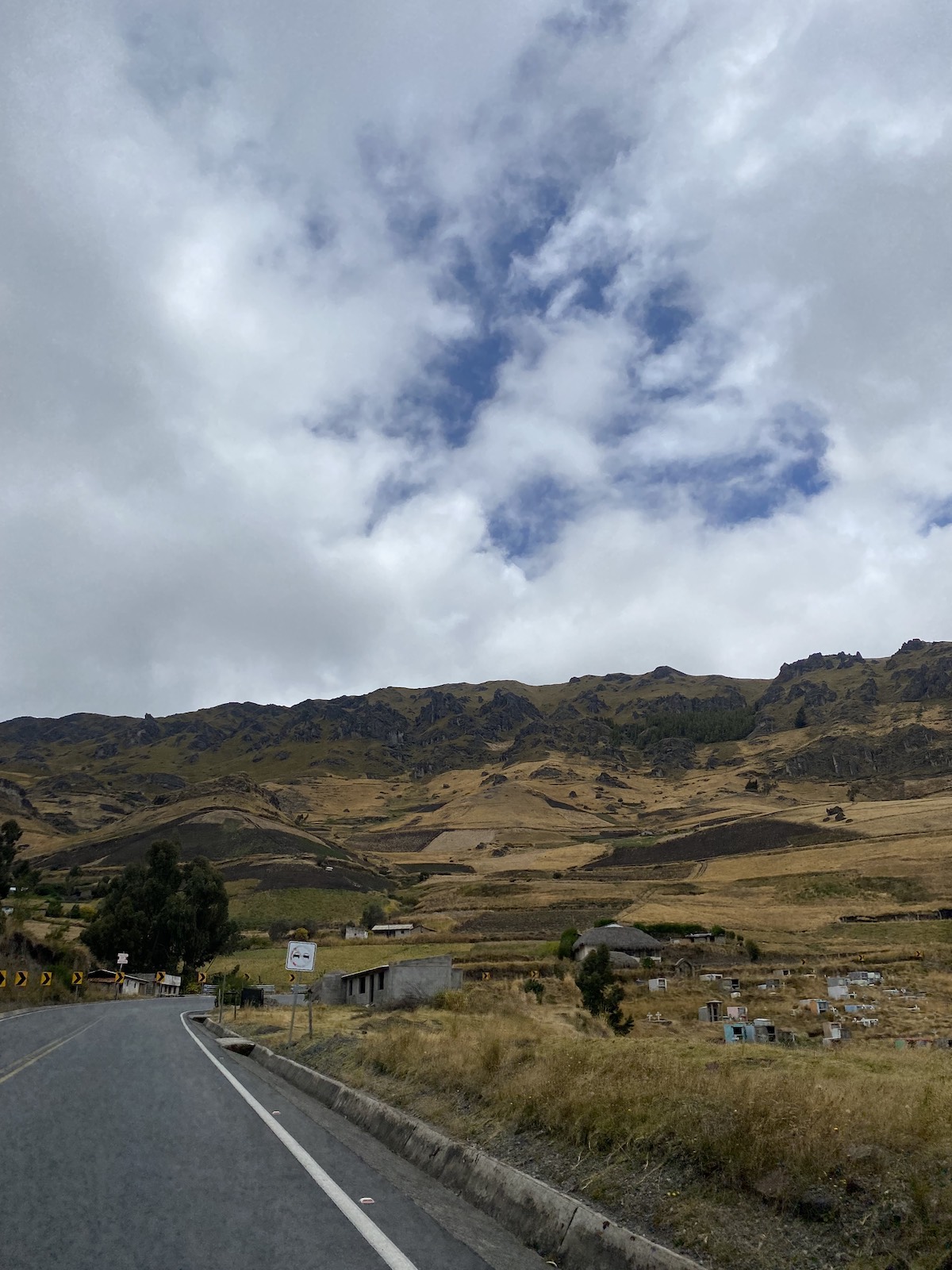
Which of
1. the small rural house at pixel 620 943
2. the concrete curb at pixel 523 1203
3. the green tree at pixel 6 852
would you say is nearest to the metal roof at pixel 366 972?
the small rural house at pixel 620 943

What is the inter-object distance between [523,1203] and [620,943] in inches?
2695

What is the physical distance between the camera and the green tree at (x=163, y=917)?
243 feet

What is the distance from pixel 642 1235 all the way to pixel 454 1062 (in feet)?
23.1

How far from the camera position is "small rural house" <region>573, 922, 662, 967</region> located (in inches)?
2709

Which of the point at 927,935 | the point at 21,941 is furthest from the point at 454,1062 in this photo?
the point at 927,935

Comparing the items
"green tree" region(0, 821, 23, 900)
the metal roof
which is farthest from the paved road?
"green tree" region(0, 821, 23, 900)

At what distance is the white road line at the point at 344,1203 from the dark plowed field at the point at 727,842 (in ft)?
454

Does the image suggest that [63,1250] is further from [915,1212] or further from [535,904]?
[535,904]

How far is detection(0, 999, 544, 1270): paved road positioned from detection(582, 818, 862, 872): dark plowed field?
137934mm

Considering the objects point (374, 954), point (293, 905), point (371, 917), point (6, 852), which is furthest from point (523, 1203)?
point (293, 905)

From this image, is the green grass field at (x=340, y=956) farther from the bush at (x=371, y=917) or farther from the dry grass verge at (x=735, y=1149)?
the dry grass verge at (x=735, y=1149)

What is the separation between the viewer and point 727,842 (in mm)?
151875

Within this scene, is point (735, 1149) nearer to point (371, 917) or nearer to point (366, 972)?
point (366, 972)

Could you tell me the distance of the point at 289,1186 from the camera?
23.9 ft
